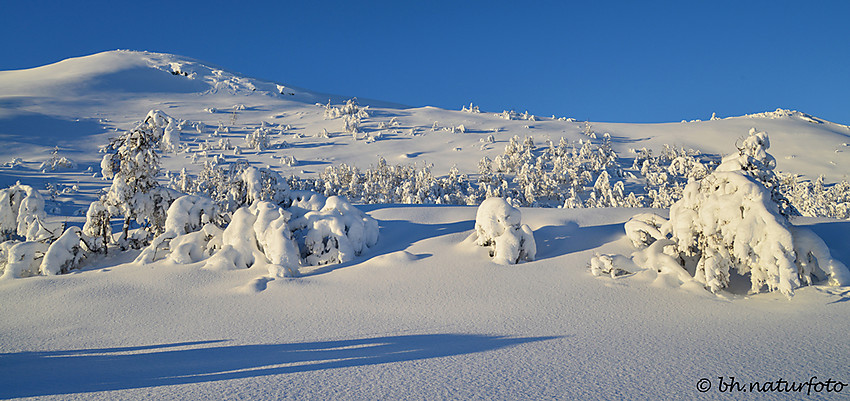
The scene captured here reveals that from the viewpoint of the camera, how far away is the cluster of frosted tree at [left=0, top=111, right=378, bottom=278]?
6758 mm

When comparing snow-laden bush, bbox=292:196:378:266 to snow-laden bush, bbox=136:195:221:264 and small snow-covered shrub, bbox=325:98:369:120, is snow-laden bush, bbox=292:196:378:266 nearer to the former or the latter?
snow-laden bush, bbox=136:195:221:264

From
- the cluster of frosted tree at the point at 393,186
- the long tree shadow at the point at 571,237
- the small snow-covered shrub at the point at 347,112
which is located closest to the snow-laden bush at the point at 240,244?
the long tree shadow at the point at 571,237

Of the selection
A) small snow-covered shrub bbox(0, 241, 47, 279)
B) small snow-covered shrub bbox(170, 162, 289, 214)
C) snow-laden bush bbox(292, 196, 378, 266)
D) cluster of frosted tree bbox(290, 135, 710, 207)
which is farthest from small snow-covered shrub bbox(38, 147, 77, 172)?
snow-laden bush bbox(292, 196, 378, 266)

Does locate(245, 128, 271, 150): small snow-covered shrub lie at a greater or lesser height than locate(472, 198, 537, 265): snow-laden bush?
greater

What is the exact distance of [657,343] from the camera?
374cm

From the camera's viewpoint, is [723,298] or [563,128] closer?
[723,298]

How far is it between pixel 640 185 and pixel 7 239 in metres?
28.6

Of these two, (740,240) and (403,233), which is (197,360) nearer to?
(403,233)

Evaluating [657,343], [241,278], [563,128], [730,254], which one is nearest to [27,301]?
[241,278]

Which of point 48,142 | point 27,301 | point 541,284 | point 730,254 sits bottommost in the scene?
point 27,301

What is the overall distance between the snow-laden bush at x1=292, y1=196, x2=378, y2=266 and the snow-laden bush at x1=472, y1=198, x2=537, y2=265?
1962 mm

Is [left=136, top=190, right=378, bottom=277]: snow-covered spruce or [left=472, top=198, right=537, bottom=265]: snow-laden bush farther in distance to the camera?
[left=136, top=190, right=378, bottom=277]: snow-covered spruce

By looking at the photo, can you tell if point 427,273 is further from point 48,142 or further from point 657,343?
point 48,142

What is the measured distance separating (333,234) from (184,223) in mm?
3097
